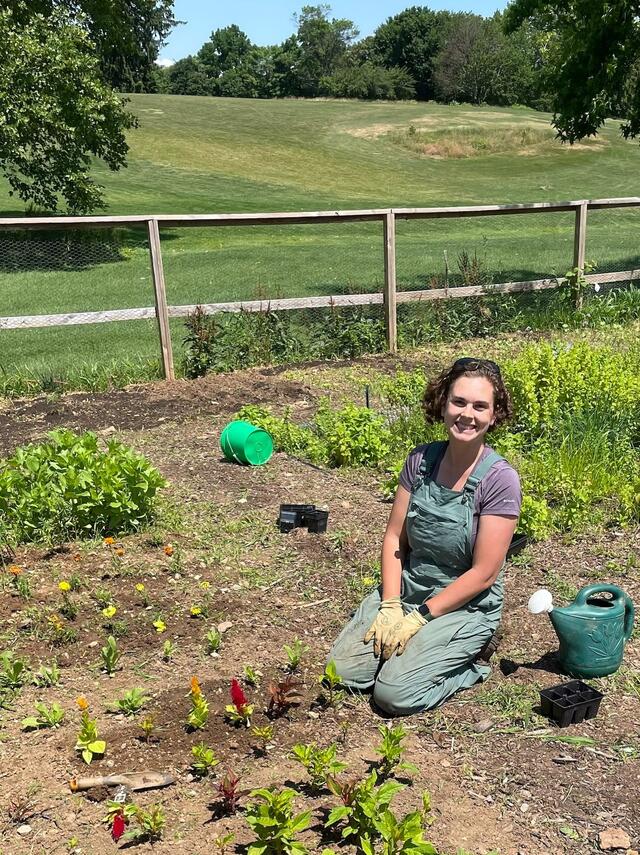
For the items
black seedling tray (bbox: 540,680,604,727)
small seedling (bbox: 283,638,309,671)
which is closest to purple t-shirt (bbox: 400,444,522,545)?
black seedling tray (bbox: 540,680,604,727)

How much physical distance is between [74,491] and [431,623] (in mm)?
2015

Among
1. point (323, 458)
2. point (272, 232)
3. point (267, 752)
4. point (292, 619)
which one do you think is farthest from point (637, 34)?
point (272, 232)

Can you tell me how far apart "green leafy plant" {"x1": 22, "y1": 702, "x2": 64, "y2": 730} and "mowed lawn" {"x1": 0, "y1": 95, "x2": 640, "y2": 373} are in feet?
18.7

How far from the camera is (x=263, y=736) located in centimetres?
275

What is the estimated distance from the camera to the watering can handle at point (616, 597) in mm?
3248

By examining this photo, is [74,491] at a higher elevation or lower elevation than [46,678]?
higher

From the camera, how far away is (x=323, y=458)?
220 inches

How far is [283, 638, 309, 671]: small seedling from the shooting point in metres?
3.22

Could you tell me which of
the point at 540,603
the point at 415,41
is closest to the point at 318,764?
the point at 540,603

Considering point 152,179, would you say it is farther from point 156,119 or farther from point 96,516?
point 96,516

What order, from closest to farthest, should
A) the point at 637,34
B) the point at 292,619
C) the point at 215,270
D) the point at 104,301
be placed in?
the point at 292,619
the point at 637,34
the point at 104,301
the point at 215,270

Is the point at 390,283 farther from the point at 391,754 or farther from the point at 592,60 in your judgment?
the point at 391,754

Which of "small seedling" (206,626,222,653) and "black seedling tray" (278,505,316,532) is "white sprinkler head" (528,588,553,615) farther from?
"black seedling tray" (278,505,316,532)

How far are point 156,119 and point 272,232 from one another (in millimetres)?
27648
